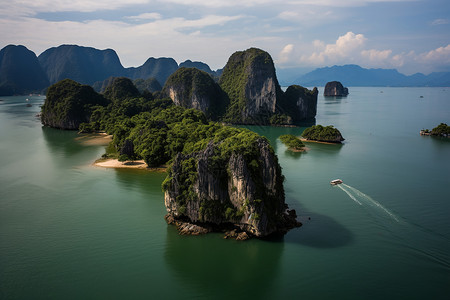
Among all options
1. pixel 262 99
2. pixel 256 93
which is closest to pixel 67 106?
pixel 256 93

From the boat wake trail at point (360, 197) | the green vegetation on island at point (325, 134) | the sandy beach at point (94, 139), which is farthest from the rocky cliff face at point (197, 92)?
the boat wake trail at point (360, 197)

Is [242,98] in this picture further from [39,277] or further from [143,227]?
[39,277]

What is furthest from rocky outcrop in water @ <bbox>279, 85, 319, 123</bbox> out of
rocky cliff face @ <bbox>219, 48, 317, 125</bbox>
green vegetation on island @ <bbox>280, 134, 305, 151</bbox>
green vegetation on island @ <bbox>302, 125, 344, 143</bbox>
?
green vegetation on island @ <bbox>280, 134, 305, 151</bbox>

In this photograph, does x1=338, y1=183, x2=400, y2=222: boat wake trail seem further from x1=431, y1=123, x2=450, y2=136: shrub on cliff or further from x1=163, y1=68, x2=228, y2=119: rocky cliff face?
x1=163, y1=68, x2=228, y2=119: rocky cliff face

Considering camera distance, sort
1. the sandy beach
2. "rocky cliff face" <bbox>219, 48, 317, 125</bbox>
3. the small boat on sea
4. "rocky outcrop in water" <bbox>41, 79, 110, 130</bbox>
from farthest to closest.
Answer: "rocky cliff face" <bbox>219, 48, 317, 125</bbox>, "rocky outcrop in water" <bbox>41, 79, 110, 130</bbox>, the sandy beach, the small boat on sea

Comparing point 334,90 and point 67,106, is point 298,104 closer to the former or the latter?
point 67,106

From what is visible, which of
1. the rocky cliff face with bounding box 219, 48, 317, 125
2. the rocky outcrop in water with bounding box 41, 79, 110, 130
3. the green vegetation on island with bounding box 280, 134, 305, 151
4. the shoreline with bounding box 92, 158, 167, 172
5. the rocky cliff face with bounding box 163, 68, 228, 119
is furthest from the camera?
the rocky cliff face with bounding box 163, 68, 228, 119

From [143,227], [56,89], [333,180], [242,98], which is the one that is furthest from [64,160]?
[242,98]
